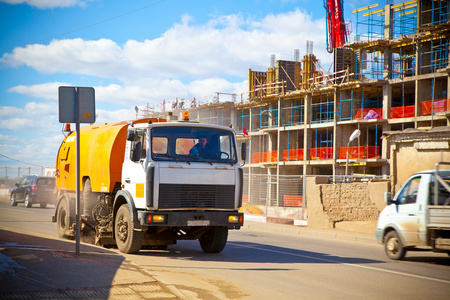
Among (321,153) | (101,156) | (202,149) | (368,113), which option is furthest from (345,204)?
(321,153)

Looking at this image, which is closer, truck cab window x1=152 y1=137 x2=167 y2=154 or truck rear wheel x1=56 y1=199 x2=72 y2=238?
truck cab window x1=152 y1=137 x2=167 y2=154

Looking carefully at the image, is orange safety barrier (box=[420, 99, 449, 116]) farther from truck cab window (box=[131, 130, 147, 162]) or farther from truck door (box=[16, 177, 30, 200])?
truck cab window (box=[131, 130, 147, 162])

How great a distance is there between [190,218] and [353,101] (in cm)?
4455

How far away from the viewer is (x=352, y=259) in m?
12.3

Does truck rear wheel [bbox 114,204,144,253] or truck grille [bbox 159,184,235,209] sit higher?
truck grille [bbox 159,184,235,209]

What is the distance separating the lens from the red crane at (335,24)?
56281mm

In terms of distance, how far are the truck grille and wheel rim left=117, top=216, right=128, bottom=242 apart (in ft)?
4.38

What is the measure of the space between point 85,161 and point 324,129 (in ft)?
152

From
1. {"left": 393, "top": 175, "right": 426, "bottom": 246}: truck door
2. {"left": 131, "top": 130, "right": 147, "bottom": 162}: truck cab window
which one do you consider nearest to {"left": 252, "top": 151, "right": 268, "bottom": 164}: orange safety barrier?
{"left": 393, "top": 175, "right": 426, "bottom": 246}: truck door

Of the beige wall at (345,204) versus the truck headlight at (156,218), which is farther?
the beige wall at (345,204)

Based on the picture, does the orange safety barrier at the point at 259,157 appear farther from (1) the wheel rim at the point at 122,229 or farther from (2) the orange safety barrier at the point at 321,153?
(1) the wheel rim at the point at 122,229

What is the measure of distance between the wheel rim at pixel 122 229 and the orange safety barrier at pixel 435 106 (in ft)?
120

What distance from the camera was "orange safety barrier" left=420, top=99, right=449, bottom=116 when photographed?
43250 mm

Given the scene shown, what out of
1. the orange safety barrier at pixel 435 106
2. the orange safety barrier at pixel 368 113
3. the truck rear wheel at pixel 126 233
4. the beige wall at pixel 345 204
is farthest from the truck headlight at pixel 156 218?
the orange safety barrier at pixel 368 113
